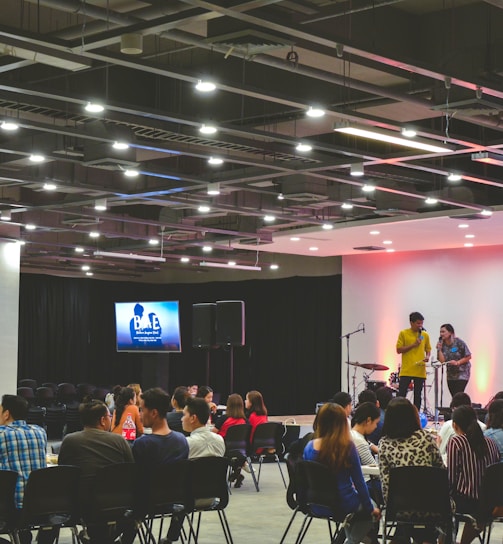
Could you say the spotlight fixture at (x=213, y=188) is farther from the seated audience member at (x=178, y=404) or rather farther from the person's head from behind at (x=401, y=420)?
the person's head from behind at (x=401, y=420)

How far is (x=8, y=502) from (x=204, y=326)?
48.0 feet

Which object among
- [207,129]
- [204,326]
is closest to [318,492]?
[207,129]

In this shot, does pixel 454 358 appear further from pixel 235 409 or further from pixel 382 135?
pixel 382 135

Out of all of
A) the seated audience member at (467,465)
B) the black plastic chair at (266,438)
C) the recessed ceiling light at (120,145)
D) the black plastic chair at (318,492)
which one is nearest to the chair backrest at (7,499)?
the black plastic chair at (318,492)

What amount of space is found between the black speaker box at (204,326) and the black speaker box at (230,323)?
0.47 m

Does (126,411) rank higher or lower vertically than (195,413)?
lower

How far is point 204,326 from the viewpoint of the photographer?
69.1ft

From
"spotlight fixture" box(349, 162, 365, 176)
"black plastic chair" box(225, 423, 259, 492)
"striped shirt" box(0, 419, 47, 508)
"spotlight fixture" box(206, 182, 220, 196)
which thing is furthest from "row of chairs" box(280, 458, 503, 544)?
"spotlight fixture" box(206, 182, 220, 196)

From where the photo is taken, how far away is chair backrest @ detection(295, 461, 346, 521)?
6574 millimetres

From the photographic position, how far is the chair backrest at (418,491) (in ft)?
21.5

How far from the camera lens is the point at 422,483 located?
259 inches

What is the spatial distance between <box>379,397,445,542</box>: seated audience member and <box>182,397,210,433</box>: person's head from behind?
197 cm

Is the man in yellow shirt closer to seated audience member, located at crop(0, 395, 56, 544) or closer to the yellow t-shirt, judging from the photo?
the yellow t-shirt

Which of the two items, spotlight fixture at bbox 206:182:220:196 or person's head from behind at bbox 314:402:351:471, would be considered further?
spotlight fixture at bbox 206:182:220:196
